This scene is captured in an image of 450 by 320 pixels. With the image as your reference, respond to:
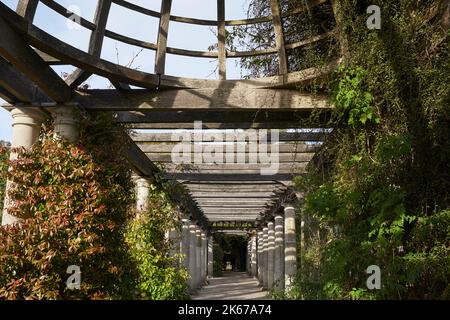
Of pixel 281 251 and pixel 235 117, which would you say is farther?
pixel 281 251

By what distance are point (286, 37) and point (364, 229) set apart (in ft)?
9.38

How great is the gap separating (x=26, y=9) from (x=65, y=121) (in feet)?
5.56

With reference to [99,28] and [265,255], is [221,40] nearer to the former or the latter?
[99,28]

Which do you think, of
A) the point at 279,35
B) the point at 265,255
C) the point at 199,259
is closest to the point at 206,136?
the point at 279,35

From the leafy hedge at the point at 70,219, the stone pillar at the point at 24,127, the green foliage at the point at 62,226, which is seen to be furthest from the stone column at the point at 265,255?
the stone pillar at the point at 24,127

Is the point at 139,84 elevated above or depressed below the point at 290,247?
above

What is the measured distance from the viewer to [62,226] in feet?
17.7

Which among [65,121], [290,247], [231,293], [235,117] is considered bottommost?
[231,293]

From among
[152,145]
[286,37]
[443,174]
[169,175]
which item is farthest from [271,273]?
[443,174]

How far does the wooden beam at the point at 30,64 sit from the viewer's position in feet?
15.1

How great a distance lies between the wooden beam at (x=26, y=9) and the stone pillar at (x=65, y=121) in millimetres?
1518

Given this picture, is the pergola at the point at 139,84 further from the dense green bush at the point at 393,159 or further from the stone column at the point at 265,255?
the stone column at the point at 265,255

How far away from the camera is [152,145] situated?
32.6 feet

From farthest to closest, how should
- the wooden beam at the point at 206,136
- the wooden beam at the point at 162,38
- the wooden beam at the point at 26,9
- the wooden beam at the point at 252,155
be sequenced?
the wooden beam at the point at 252,155 → the wooden beam at the point at 206,136 → the wooden beam at the point at 162,38 → the wooden beam at the point at 26,9
